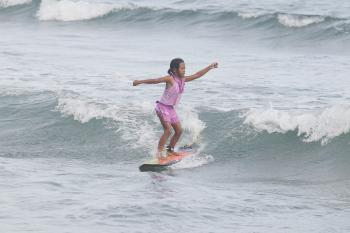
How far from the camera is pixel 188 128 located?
14.9 m

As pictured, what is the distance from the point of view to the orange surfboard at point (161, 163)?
1205 cm

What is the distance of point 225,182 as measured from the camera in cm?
1178

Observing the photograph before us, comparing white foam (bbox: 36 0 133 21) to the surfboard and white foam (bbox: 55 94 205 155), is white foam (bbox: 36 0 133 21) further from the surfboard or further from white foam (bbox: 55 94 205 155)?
the surfboard

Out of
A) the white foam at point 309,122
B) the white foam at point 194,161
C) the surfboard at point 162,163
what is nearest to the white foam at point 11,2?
the white foam at point 309,122

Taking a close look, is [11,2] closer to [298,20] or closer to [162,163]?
[298,20]

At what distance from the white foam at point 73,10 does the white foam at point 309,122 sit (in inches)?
725

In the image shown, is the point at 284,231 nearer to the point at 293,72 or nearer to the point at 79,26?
the point at 293,72

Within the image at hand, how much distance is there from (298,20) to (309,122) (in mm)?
13646

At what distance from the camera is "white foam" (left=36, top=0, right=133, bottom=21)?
32.4 m

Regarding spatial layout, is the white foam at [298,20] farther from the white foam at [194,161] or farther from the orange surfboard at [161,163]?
the orange surfboard at [161,163]

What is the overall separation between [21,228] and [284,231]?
106 inches

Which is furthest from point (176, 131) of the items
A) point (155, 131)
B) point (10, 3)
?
point (10, 3)

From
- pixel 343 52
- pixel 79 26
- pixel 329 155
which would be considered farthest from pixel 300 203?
pixel 79 26

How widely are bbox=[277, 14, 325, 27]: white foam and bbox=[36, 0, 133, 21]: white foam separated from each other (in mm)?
7616
